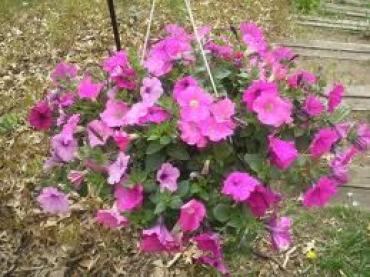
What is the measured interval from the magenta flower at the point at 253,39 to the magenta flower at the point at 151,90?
480mm

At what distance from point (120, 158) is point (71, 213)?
189 centimetres

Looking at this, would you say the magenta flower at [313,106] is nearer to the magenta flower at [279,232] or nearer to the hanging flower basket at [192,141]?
the hanging flower basket at [192,141]

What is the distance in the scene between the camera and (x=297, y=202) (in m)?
3.86

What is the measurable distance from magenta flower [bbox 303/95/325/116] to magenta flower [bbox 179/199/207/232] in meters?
0.52

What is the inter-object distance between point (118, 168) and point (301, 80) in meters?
0.73

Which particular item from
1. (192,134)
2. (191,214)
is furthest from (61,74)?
(191,214)

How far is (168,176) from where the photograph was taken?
2053 millimetres

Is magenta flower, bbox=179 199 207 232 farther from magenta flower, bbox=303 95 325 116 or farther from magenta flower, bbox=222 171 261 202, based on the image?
magenta flower, bbox=303 95 325 116

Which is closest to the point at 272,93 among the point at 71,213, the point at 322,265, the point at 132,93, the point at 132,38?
the point at 132,93

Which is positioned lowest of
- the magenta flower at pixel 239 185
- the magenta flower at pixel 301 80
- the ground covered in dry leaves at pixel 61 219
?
the ground covered in dry leaves at pixel 61 219

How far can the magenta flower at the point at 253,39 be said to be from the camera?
7.92 feet

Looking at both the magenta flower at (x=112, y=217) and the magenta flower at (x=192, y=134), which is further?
the magenta flower at (x=112, y=217)

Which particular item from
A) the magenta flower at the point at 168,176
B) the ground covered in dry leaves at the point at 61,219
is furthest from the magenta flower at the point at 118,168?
the ground covered in dry leaves at the point at 61,219

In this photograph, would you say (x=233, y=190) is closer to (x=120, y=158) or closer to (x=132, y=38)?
(x=120, y=158)
